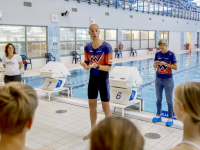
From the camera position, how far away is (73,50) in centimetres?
1625

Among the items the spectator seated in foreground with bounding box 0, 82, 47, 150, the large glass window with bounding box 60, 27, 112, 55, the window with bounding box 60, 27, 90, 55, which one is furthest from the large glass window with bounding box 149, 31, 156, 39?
the spectator seated in foreground with bounding box 0, 82, 47, 150

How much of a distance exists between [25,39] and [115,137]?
13371 mm

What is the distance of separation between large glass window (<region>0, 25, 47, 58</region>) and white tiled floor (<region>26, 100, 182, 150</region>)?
8490 mm

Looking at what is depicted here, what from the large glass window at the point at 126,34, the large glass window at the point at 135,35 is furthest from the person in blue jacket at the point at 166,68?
the large glass window at the point at 135,35

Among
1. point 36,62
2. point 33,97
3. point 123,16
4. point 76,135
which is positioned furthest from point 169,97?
point 123,16

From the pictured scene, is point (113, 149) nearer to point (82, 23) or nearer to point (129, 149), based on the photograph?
point (129, 149)

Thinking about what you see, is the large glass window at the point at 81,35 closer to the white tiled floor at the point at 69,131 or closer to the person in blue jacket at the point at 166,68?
the white tiled floor at the point at 69,131

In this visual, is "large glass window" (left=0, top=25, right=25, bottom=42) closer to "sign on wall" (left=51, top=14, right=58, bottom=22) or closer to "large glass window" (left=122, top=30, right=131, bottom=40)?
"sign on wall" (left=51, top=14, right=58, bottom=22)

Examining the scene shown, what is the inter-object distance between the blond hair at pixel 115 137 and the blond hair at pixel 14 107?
0.43m

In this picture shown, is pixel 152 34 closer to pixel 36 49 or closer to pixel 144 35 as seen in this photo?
pixel 144 35

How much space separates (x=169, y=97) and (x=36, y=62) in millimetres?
10686

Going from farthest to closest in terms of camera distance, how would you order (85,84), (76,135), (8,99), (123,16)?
1. (123,16)
2. (85,84)
3. (76,135)
4. (8,99)

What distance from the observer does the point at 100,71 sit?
3.51 meters

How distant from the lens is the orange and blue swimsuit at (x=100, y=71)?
348 cm
